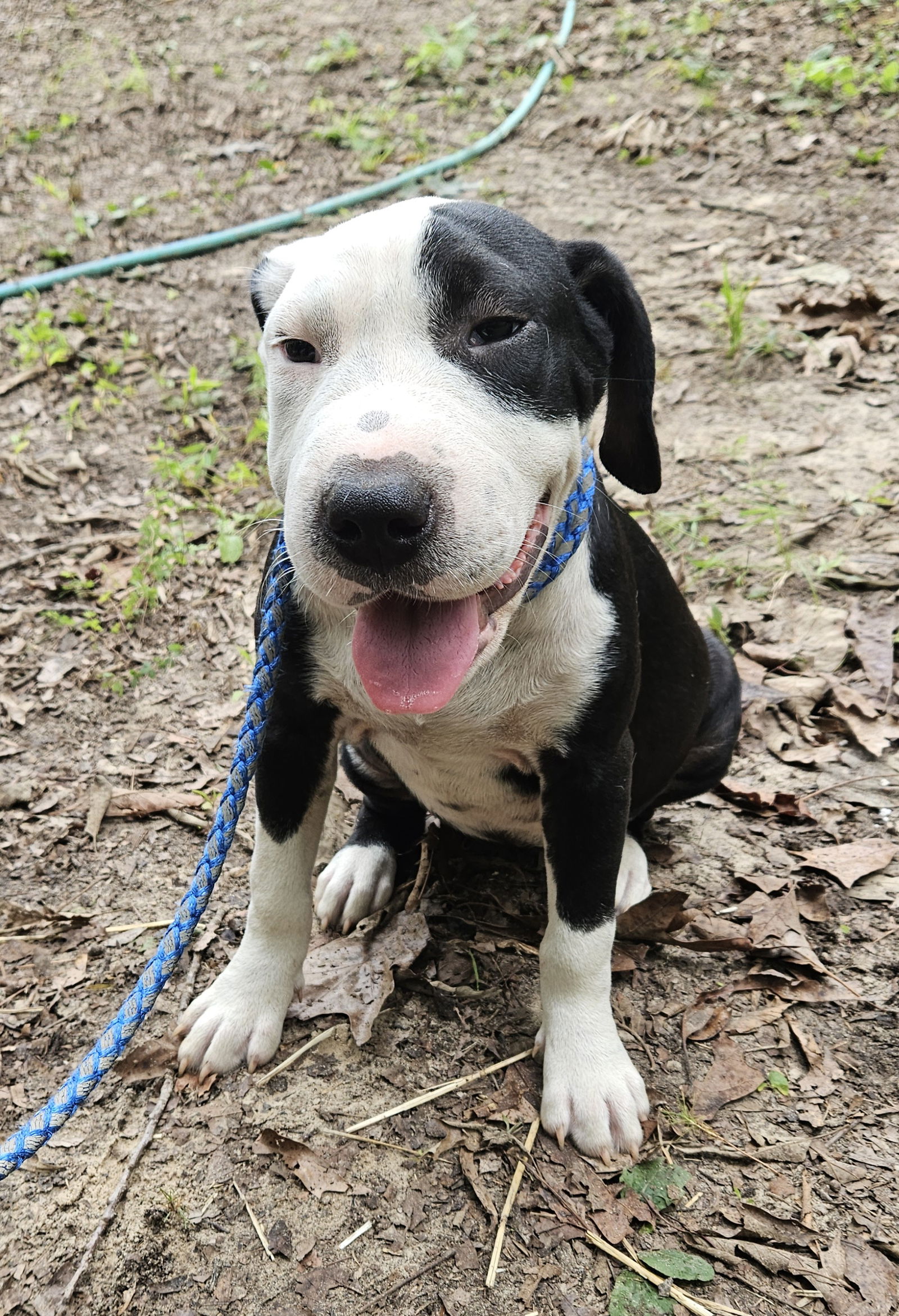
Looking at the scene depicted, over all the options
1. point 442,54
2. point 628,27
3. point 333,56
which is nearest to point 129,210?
point 333,56

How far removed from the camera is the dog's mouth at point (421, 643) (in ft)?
6.67

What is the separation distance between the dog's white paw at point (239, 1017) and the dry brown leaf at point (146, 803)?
840mm

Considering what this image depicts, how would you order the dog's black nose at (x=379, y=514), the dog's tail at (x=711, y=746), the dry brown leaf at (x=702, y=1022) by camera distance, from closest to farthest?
the dog's black nose at (x=379, y=514)
the dry brown leaf at (x=702, y=1022)
the dog's tail at (x=711, y=746)

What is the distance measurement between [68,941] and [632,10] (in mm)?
7927

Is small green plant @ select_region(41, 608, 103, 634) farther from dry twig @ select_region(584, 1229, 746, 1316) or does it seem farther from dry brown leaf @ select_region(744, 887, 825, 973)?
dry twig @ select_region(584, 1229, 746, 1316)

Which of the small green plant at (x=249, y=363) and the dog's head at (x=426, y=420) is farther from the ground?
the dog's head at (x=426, y=420)

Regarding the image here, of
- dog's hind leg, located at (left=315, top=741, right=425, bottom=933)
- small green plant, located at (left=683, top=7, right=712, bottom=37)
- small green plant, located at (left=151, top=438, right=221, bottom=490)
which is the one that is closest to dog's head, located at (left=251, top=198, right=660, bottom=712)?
dog's hind leg, located at (left=315, top=741, right=425, bottom=933)

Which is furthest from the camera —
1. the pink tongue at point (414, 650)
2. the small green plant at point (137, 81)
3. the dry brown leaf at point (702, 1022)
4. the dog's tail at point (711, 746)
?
the small green plant at point (137, 81)

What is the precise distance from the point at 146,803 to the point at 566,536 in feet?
5.89

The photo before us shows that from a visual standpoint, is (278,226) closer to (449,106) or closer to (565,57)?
(449,106)

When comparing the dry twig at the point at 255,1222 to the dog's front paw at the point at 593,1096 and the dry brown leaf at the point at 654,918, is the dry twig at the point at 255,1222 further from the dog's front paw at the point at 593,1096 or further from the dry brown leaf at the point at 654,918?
the dry brown leaf at the point at 654,918

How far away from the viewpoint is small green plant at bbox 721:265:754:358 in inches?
205

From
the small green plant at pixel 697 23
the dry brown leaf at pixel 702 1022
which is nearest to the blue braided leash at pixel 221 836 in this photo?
the dry brown leaf at pixel 702 1022

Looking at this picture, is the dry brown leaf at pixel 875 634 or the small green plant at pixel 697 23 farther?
the small green plant at pixel 697 23
